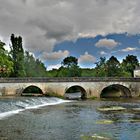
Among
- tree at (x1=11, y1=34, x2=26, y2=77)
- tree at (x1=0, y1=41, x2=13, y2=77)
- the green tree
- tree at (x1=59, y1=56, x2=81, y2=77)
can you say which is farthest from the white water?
tree at (x1=59, y1=56, x2=81, y2=77)

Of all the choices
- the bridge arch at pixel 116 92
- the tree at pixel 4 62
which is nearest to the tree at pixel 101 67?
the bridge arch at pixel 116 92

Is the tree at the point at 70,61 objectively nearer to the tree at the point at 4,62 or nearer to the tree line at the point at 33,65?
the tree line at the point at 33,65

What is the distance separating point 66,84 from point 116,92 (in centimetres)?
1684

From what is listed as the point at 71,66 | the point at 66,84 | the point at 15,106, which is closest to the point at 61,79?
the point at 66,84

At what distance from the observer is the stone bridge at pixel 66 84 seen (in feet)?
198

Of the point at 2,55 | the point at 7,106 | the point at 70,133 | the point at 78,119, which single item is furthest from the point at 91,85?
the point at 70,133

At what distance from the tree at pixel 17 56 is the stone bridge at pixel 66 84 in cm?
1251

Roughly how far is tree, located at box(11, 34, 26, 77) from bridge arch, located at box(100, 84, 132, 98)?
1852 cm

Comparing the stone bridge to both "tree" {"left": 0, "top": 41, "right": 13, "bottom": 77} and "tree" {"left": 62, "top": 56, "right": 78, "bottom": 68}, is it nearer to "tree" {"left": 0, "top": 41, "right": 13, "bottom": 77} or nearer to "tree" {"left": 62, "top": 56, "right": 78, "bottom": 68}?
"tree" {"left": 0, "top": 41, "right": 13, "bottom": 77}

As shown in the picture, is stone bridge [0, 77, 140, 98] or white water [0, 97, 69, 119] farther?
stone bridge [0, 77, 140, 98]

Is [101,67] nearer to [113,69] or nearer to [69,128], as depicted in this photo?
[113,69]

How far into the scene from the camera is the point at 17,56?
74562 millimetres

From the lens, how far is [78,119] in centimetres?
2958

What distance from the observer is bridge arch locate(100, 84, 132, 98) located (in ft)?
221
